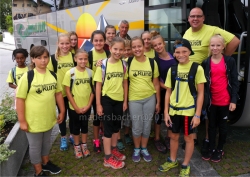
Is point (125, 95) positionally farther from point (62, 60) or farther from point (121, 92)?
point (62, 60)

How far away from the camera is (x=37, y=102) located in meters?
2.71

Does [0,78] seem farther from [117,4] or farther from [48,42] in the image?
[117,4]

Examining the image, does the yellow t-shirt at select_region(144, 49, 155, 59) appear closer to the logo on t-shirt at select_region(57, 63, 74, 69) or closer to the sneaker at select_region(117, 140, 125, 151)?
the logo on t-shirt at select_region(57, 63, 74, 69)

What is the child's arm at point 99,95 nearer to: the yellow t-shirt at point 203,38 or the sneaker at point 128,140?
the sneaker at point 128,140

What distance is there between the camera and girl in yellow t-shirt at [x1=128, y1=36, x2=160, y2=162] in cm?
310

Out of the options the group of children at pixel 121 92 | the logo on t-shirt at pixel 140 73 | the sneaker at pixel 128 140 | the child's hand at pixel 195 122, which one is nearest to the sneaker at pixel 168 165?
the group of children at pixel 121 92

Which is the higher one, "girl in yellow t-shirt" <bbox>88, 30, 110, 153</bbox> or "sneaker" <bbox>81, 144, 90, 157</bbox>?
"girl in yellow t-shirt" <bbox>88, 30, 110, 153</bbox>

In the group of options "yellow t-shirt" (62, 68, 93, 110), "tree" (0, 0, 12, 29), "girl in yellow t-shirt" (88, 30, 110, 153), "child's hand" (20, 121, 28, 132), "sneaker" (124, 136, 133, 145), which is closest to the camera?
"child's hand" (20, 121, 28, 132)

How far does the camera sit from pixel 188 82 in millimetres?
2754

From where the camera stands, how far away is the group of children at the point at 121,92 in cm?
274

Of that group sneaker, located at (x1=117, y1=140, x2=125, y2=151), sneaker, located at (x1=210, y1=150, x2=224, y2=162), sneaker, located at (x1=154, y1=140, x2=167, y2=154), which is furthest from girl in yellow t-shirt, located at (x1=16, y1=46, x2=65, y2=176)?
sneaker, located at (x1=210, y1=150, x2=224, y2=162)

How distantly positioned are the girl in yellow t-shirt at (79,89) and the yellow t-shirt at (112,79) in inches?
9.6

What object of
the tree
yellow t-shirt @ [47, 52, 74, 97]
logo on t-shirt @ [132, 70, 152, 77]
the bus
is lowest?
logo on t-shirt @ [132, 70, 152, 77]

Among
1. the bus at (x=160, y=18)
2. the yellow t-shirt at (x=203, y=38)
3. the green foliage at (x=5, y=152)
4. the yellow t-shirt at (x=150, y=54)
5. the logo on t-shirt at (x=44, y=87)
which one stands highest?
the bus at (x=160, y=18)
